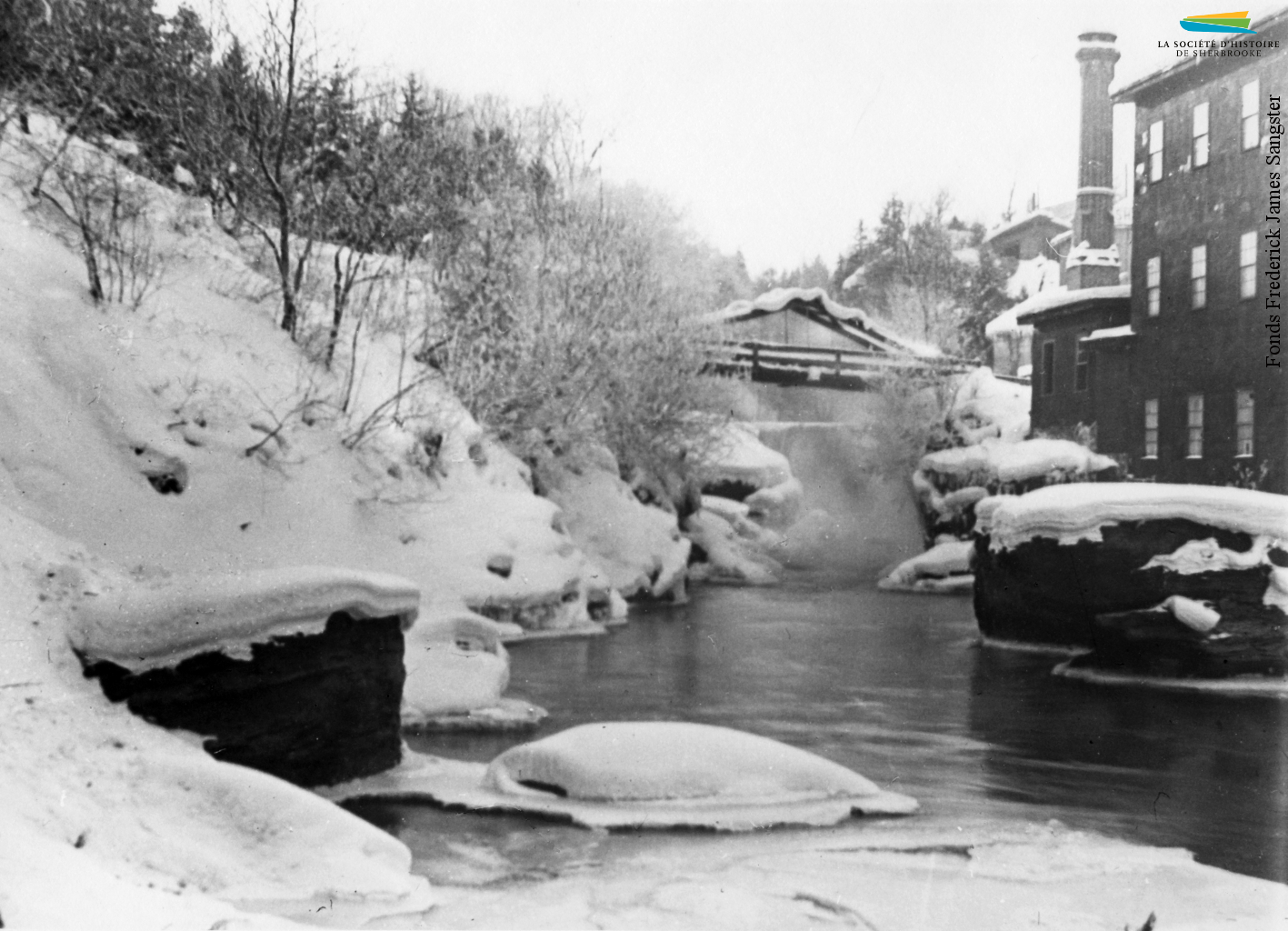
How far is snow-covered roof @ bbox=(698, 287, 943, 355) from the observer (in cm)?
1967

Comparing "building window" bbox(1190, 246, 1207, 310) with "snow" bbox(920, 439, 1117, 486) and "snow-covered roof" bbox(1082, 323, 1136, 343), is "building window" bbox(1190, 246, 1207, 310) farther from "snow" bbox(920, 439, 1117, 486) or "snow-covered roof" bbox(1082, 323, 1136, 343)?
"snow" bbox(920, 439, 1117, 486)

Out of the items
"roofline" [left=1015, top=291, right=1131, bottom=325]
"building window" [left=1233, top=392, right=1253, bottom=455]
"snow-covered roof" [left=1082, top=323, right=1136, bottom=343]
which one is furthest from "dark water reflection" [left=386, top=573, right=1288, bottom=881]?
"roofline" [left=1015, top=291, right=1131, bottom=325]

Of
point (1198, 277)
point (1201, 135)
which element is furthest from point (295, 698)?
point (1201, 135)

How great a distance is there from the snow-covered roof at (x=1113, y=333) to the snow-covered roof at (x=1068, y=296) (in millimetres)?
576

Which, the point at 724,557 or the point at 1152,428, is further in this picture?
the point at 724,557

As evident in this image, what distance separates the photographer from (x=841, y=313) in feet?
70.5

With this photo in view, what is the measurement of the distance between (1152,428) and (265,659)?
12.3 metres

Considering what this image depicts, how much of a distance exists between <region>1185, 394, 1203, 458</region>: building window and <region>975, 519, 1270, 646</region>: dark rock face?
1.05m

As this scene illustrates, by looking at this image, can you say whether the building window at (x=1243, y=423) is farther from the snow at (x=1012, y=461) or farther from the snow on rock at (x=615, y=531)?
the snow on rock at (x=615, y=531)

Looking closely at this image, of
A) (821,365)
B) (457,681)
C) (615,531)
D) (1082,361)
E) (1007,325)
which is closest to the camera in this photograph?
(457,681)

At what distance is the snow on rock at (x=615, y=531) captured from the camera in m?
21.6

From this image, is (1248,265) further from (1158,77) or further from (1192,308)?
(1158,77)

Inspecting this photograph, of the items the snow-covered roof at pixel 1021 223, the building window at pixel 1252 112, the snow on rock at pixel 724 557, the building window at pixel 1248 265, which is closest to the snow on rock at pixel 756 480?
the snow on rock at pixel 724 557

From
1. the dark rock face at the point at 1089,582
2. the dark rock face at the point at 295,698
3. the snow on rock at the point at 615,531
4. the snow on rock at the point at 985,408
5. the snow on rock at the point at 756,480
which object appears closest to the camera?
the dark rock face at the point at 295,698
